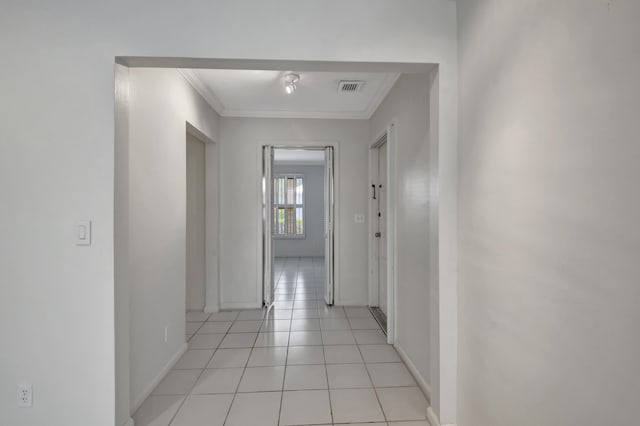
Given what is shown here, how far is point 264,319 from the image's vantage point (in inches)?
153

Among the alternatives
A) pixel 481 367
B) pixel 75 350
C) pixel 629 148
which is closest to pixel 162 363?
pixel 75 350

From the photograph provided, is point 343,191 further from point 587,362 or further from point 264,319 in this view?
point 587,362

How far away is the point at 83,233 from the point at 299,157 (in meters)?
6.42

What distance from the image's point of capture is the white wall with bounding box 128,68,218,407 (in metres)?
2.11

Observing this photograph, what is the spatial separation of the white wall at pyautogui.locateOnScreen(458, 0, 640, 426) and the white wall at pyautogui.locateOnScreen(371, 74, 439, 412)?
0.43 m

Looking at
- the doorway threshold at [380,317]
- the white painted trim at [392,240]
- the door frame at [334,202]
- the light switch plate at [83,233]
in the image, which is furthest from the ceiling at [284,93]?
the doorway threshold at [380,317]

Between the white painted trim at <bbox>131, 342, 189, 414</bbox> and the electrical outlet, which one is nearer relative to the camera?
the electrical outlet

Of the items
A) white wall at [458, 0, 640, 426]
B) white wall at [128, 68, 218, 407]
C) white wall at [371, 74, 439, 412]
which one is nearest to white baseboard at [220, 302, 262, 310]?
white wall at [128, 68, 218, 407]

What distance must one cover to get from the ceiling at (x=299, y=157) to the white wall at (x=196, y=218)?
2.83m

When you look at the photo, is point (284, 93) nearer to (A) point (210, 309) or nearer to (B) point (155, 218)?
(B) point (155, 218)

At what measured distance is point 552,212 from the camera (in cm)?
113

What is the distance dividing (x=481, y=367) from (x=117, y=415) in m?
1.95

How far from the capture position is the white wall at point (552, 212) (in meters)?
0.90

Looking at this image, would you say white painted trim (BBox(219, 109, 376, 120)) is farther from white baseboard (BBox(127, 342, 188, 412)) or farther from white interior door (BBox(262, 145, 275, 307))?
white baseboard (BBox(127, 342, 188, 412))
